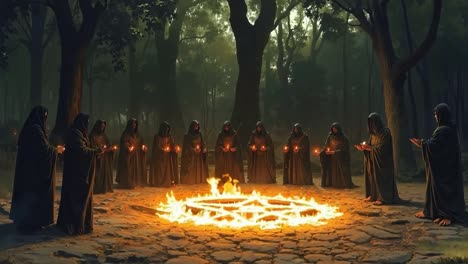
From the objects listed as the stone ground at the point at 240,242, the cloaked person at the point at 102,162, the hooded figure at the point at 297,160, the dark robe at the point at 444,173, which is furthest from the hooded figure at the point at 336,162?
the cloaked person at the point at 102,162

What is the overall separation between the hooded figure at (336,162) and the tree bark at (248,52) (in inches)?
281

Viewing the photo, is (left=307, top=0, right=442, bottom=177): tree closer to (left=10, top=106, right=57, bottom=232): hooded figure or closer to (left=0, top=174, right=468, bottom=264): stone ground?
(left=0, top=174, right=468, bottom=264): stone ground

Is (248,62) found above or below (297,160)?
above

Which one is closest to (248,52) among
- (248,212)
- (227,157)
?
(227,157)

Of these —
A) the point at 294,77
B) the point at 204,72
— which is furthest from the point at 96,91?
the point at 294,77

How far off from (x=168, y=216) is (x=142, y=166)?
5108mm

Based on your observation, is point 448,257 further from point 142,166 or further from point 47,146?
point 142,166

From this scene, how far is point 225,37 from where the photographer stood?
57.8 metres

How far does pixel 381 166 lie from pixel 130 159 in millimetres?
7330

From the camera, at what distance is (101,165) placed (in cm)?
1316

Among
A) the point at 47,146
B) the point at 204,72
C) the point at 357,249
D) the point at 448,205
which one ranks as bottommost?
the point at 357,249

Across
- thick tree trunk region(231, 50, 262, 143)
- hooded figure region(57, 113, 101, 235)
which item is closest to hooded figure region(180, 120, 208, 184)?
thick tree trunk region(231, 50, 262, 143)

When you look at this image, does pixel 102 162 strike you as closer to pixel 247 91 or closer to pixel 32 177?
pixel 32 177

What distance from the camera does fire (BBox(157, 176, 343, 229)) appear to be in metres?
9.29
